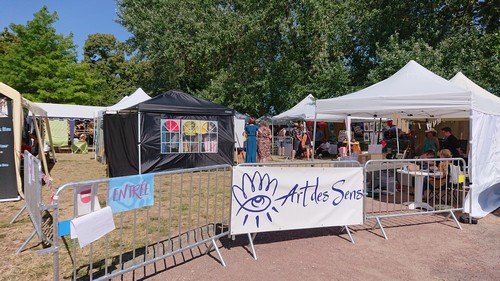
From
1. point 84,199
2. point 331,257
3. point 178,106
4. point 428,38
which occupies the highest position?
point 428,38

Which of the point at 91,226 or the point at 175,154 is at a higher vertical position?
the point at 175,154

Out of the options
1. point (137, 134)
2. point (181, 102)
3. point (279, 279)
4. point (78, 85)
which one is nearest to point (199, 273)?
point (279, 279)

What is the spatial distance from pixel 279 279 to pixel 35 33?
32.3m

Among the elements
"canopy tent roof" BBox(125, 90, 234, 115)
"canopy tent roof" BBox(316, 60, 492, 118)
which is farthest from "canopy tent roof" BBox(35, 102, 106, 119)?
"canopy tent roof" BBox(316, 60, 492, 118)

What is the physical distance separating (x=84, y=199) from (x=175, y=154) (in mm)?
7893

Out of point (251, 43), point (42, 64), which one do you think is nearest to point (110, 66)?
point (42, 64)

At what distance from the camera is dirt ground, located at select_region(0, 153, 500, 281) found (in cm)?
397

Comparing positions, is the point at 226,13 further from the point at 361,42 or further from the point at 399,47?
the point at 399,47

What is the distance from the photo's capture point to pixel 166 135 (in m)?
10.9

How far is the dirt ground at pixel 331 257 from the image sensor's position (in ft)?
13.0

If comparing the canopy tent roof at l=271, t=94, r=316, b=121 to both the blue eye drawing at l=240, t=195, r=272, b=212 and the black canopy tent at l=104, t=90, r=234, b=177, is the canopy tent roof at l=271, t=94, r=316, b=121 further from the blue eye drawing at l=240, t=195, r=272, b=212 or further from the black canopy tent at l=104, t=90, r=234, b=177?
the blue eye drawing at l=240, t=195, r=272, b=212

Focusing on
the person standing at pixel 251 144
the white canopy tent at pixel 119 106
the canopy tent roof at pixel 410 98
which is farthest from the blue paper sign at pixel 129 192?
the white canopy tent at pixel 119 106

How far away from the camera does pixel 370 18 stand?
19.7 metres

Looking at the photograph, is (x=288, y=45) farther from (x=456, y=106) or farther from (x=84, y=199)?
(x=84, y=199)
